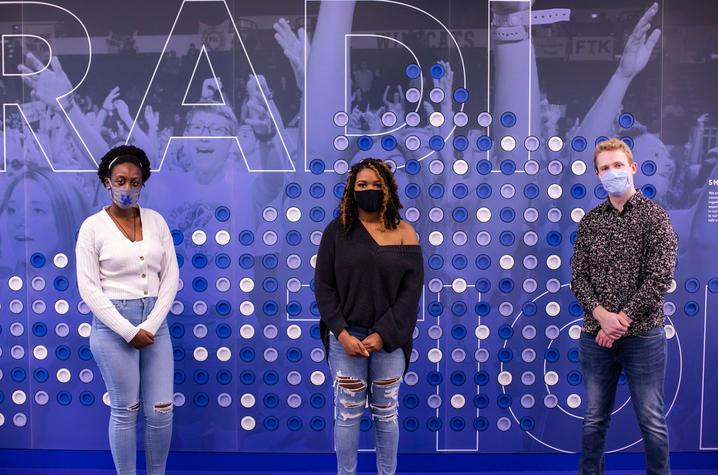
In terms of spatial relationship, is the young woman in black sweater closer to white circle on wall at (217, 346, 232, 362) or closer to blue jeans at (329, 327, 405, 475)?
blue jeans at (329, 327, 405, 475)

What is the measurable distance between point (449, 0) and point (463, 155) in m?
0.73

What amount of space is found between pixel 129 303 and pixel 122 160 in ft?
1.85

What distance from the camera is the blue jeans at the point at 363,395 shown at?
2396 mm

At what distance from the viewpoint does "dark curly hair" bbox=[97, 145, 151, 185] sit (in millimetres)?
2576

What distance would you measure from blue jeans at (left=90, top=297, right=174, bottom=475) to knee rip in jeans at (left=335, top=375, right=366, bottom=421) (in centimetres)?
70

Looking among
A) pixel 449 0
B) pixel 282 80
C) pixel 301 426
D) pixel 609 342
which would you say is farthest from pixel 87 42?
pixel 609 342

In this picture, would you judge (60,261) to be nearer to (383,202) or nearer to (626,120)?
(383,202)

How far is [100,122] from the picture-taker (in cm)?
312

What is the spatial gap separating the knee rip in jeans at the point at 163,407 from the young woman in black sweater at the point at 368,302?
0.69m

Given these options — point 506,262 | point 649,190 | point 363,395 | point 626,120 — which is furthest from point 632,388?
point 626,120

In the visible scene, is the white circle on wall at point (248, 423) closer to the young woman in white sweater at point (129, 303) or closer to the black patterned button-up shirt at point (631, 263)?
the young woman in white sweater at point (129, 303)

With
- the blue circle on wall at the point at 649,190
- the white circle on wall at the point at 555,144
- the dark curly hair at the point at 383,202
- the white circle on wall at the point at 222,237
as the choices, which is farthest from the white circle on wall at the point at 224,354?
the blue circle on wall at the point at 649,190

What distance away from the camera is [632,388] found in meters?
2.40

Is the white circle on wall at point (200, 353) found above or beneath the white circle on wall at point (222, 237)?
beneath
